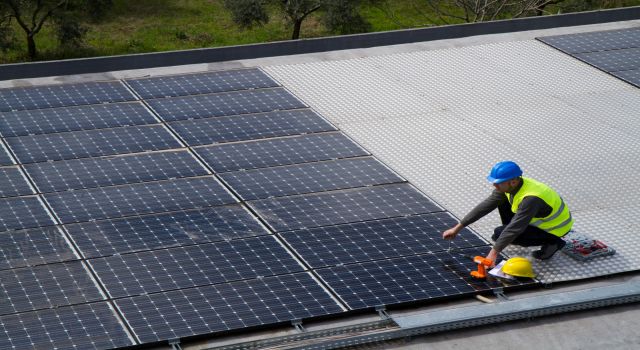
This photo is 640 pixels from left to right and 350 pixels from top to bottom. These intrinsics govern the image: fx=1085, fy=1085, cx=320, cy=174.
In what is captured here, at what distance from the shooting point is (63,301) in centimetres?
1305

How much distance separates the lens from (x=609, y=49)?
23.8 metres

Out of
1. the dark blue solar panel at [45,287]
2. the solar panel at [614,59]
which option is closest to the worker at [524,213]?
the dark blue solar panel at [45,287]

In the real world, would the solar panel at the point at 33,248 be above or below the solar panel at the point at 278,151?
above

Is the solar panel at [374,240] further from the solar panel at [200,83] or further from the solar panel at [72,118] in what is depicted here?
the solar panel at [200,83]

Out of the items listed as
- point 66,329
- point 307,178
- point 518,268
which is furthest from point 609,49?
point 66,329

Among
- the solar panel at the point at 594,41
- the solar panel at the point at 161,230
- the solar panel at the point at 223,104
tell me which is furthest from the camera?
the solar panel at the point at 594,41

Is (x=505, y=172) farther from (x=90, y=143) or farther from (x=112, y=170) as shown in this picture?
(x=90, y=143)

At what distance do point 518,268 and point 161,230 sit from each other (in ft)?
16.0

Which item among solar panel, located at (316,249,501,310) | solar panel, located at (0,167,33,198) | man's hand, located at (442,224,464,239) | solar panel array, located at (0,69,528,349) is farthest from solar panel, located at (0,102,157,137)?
man's hand, located at (442,224,464,239)

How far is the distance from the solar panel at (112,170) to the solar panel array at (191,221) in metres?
0.03

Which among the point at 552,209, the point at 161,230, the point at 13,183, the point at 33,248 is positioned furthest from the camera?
the point at 13,183

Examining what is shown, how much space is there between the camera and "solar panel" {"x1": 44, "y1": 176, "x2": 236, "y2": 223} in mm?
15555

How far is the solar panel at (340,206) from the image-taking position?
610 inches

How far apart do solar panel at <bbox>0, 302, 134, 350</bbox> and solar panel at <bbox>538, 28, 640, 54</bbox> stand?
46.2 ft
